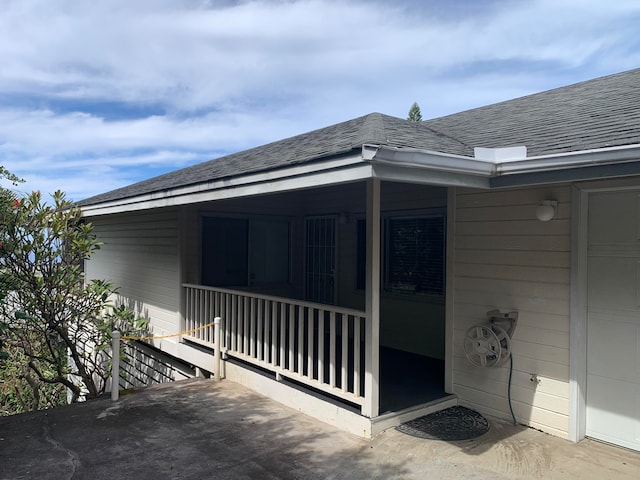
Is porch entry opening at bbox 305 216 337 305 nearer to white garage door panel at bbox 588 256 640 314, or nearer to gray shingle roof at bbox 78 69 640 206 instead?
gray shingle roof at bbox 78 69 640 206

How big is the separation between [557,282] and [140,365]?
313 inches

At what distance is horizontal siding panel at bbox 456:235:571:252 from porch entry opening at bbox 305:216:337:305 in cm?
326

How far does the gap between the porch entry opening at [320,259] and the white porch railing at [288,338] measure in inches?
27.0

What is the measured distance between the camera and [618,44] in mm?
10703

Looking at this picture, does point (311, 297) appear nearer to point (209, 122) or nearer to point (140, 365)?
point (140, 365)

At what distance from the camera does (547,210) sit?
12.6 ft

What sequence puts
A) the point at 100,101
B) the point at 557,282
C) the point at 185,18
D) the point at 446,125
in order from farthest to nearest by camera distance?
1. the point at 100,101
2. the point at 185,18
3. the point at 446,125
4. the point at 557,282

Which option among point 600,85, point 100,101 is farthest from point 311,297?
point 100,101

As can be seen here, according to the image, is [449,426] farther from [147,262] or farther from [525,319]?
[147,262]

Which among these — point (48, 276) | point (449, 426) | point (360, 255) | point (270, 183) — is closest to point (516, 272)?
point (449, 426)

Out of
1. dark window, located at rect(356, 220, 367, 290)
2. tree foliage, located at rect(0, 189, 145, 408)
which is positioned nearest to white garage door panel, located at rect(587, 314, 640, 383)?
dark window, located at rect(356, 220, 367, 290)

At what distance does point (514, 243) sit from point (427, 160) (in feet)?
5.11

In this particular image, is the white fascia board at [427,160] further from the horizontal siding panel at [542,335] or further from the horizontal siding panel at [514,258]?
the horizontal siding panel at [542,335]

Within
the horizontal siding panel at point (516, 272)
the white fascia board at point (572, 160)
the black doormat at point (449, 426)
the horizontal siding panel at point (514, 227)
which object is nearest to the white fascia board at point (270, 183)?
the white fascia board at point (572, 160)
